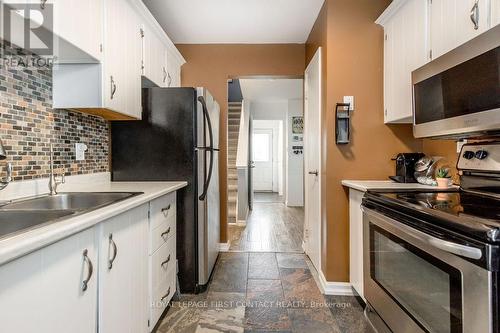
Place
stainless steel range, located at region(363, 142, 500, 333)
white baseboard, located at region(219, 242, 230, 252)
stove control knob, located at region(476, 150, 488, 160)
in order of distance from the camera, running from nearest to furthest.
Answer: stainless steel range, located at region(363, 142, 500, 333)
stove control knob, located at region(476, 150, 488, 160)
white baseboard, located at region(219, 242, 230, 252)

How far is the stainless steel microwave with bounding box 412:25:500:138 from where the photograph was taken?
1.18 meters

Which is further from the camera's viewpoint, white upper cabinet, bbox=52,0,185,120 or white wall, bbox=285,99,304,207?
white wall, bbox=285,99,304,207

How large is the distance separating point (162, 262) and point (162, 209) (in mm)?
340

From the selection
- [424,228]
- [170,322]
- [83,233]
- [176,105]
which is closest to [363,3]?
[176,105]

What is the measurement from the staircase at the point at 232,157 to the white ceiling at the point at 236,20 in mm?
2229

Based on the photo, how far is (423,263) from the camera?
121cm

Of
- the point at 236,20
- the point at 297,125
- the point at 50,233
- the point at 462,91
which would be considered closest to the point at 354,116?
the point at 462,91

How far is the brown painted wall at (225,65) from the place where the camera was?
3428 millimetres

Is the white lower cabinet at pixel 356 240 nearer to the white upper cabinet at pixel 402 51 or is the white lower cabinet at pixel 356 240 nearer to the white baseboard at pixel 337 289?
the white baseboard at pixel 337 289

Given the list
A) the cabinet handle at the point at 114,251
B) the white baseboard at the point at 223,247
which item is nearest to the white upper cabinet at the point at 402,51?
the cabinet handle at the point at 114,251

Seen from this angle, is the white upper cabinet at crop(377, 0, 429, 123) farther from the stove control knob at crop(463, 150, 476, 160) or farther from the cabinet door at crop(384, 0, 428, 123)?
the stove control knob at crop(463, 150, 476, 160)

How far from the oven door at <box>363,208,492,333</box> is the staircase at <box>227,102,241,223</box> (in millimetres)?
3276

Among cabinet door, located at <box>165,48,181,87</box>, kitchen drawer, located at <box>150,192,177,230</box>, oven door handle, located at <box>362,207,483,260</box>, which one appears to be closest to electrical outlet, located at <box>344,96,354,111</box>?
oven door handle, located at <box>362,207,483,260</box>

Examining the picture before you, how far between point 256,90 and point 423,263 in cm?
486
